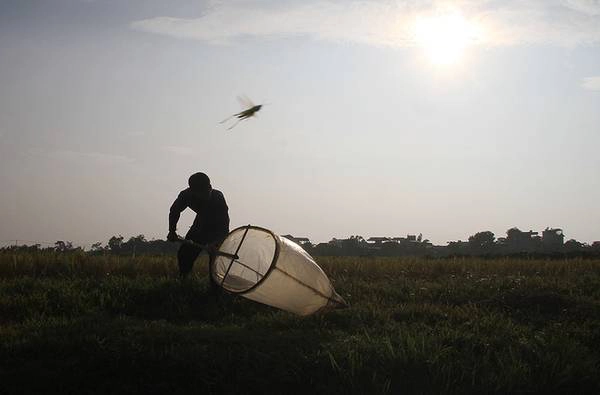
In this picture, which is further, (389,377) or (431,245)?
(431,245)

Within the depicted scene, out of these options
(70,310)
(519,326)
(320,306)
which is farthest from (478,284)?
(70,310)

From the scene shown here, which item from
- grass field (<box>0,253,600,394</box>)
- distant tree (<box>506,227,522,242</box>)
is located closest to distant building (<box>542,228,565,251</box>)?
distant tree (<box>506,227,522,242</box>)

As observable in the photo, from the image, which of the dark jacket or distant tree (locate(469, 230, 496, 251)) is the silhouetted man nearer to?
the dark jacket

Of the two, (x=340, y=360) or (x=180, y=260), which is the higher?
(x=180, y=260)

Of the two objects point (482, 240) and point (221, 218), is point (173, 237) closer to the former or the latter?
point (221, 218)

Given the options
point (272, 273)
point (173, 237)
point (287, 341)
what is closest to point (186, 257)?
point (173, 237)

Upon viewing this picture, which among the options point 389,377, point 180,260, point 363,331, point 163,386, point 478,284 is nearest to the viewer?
point 163,386

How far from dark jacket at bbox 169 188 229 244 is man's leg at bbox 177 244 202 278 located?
194mm

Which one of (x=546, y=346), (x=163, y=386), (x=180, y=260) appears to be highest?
(x=180, y=260)

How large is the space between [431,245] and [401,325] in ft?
143

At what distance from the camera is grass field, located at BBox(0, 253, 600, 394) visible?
4.74 m

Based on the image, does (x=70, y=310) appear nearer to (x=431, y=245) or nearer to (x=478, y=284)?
(x=478, y=284)

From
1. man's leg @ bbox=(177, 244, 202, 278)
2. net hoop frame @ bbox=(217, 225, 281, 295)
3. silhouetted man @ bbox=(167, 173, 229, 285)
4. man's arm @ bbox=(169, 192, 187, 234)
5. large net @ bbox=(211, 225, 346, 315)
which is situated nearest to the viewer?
net hoop frame @ bbox=(217, 225, 281, 295)

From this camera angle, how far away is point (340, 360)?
201 inches
